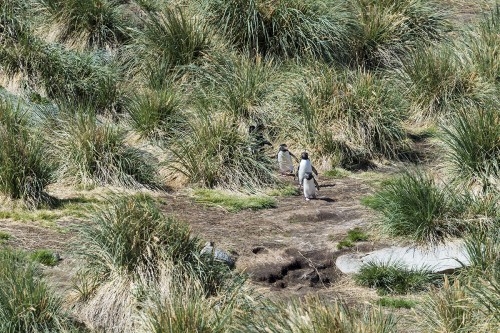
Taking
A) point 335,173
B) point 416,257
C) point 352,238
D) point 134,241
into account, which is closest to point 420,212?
point 416,257

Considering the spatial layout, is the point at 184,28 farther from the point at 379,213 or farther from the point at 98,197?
the point at 379,213

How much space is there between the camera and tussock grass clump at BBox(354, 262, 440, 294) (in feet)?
38.1

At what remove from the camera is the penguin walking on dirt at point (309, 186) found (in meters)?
14.5

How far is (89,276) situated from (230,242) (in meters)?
2.25

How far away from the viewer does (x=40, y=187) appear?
44.2ft

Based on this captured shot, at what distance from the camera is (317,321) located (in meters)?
9.07

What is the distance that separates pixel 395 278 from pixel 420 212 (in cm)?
127

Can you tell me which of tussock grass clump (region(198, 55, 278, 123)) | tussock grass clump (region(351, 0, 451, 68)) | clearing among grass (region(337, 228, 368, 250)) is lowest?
clearing among grass (region(337, 228, 368, 250))

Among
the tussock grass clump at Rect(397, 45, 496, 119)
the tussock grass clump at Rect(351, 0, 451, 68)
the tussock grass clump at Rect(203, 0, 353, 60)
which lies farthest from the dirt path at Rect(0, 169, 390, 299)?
the tussock grass clump at Rect(351, 0, 451, 68)

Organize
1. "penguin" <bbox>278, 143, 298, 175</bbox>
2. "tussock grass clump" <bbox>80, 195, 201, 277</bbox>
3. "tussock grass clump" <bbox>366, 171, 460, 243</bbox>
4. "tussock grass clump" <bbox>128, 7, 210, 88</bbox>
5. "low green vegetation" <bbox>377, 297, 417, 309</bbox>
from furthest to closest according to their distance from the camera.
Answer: "tussock grass clump" <bbox>128, 7, 210, 88</bbox> → "penguin" <bbox>278, 143, 298, 175</bbox> → "tussock grass clump" <bbox>366, 171, 460, 243</bbox> → "low green vegetation" <bbox>377, 297, 417, 309</bbox> → "tussock grass clump" <bbox>80, 195, 201, 277</bbox>

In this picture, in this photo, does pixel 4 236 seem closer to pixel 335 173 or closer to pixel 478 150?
pixel 335 173

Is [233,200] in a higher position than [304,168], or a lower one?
lower

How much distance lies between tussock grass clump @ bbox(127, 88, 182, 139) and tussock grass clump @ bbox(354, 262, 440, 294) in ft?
17.1

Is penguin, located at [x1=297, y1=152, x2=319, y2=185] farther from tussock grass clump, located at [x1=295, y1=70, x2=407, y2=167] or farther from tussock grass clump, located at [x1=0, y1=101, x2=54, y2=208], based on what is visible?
tussock grass clump, located at [x1=0, y1=101, x2=54, y2=208]
